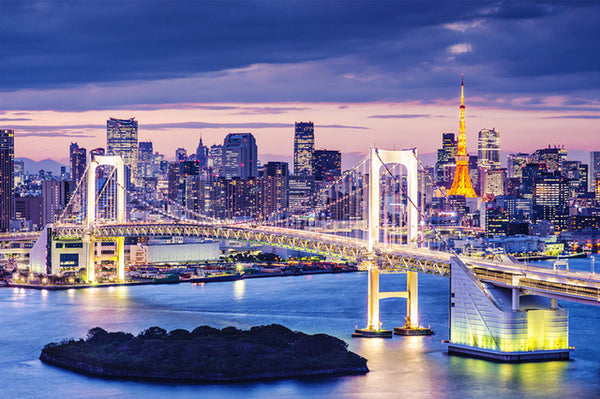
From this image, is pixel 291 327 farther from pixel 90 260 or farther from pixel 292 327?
pixel 90 260

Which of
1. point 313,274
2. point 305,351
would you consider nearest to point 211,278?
point 313,274

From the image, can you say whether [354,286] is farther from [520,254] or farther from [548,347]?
[520,254]

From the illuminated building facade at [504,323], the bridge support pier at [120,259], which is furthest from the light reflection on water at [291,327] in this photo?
the bridge support pier at [120,259]

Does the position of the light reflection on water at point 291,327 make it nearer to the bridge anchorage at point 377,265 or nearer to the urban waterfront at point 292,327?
the urban waterfront at point 292,327

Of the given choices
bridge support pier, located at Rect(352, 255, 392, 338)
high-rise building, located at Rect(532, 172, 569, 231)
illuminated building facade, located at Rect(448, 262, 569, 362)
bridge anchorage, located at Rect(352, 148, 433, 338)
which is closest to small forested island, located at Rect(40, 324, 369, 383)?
illuminated building facade, located at Rect(448, 262, 569, 362)

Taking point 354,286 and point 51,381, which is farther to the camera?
point 354,286

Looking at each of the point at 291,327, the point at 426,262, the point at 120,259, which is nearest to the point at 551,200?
the point at 120,259

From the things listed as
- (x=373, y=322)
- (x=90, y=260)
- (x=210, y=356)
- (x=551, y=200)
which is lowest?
(x=210, y=356)
